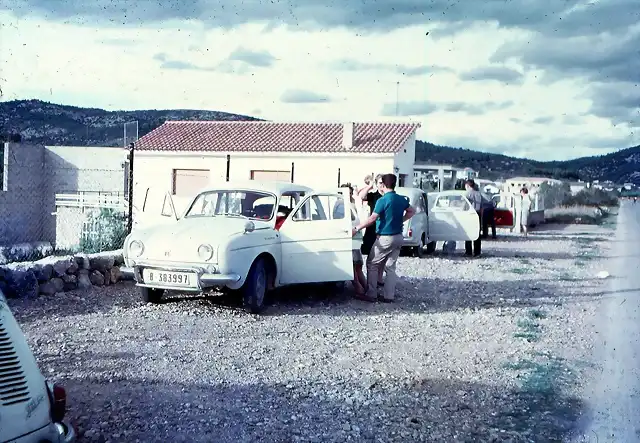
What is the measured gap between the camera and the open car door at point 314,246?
9555 millimetres

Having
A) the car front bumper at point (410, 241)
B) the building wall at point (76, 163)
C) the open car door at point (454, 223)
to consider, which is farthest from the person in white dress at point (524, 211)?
the building wall at point (76, 163)

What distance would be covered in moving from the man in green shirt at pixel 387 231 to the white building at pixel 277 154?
21950mm

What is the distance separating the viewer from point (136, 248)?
344 inches

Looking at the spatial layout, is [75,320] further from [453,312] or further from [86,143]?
[86,143]

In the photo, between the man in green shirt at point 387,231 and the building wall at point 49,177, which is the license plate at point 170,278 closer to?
the man in green shirt at point 387,231

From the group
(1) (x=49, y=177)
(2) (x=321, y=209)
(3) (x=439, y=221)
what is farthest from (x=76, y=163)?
(2) (x=321, y=209)

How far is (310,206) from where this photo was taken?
9.98 meters

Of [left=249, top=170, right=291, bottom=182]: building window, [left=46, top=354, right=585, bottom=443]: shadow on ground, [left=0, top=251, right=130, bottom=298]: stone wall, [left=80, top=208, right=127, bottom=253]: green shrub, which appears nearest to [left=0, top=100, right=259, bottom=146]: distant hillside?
[left=249, top=170, right=291, bottom=182]: building window

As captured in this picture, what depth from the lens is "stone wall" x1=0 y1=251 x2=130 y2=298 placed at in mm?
8656

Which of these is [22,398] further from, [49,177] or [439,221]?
[49,177]

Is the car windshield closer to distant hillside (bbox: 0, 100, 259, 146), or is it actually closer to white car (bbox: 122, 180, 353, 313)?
white car (bbox: 122, 180, 353, 313)

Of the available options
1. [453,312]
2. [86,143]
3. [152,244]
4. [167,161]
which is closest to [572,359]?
[453,312]

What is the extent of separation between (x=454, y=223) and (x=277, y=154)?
18.5 m

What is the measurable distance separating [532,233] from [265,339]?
21.9 m
